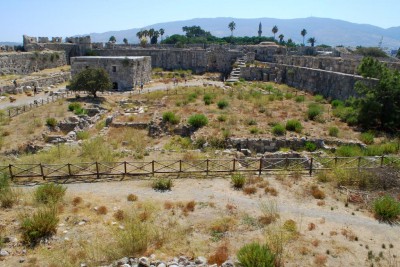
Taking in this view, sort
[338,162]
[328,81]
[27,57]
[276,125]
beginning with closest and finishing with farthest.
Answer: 1. [338,162]
2. [276,125]
3. [328,81]
4. [27,57]

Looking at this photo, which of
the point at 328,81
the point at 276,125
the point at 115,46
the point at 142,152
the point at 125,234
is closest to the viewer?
the point at 125,234

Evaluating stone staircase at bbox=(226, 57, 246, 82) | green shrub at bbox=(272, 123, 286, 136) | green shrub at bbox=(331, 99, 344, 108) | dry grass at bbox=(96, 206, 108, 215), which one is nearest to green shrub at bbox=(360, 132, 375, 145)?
green shrub at bbox=(272, 123, 286, 136)

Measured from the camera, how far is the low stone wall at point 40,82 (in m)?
36.5

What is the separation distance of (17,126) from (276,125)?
18.4 metres

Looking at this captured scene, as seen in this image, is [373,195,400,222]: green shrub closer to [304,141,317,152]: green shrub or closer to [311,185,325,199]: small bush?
[311,185,325,199]: small bush

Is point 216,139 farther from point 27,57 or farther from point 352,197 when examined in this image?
point 27,57

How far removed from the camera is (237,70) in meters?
49.1

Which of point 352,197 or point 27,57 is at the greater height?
point 27,57

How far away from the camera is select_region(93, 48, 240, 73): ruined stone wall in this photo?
185 ft

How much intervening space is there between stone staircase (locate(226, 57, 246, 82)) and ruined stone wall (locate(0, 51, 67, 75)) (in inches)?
1134

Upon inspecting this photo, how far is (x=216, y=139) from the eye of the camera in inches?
807

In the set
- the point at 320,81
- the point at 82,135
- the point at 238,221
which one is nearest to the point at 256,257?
the point at 238,221

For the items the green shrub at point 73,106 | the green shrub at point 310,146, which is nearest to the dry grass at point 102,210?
the green shrub at point 310,146

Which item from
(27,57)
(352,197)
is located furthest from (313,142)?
(27,57)
